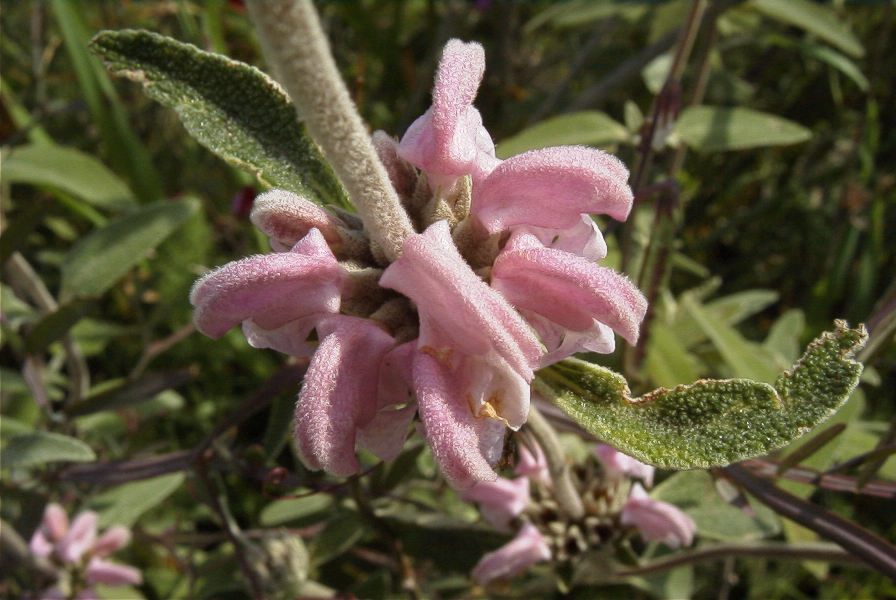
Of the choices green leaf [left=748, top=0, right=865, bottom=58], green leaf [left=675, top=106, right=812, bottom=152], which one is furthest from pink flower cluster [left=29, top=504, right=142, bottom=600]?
green leaf [left=748, top=0, right=865, bottom=58]

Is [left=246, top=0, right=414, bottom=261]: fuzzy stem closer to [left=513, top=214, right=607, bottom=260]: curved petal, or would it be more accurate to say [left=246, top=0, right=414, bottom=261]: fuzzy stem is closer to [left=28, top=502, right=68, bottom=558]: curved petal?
[left=513, top=214, right=607, bottom=260]: curved petal

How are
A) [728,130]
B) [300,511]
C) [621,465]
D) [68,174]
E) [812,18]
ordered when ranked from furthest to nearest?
[812,18], [68,174], [728,130], [300,511], [621,465]

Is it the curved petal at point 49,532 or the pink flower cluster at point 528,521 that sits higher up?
the pink flower cluster at point 528,521

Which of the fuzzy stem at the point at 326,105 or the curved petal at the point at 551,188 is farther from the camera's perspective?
the curved petal at the point at 551,188

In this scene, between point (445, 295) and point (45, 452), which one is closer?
point (445, 295)

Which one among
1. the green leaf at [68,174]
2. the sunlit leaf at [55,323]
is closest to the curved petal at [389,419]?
the sunlit leaf at [55,323]

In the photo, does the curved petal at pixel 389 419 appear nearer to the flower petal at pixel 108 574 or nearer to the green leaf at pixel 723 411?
the green leaf at pixel 723 411

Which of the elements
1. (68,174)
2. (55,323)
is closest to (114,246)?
(55,323)

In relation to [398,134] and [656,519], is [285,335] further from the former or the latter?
[398,134]
